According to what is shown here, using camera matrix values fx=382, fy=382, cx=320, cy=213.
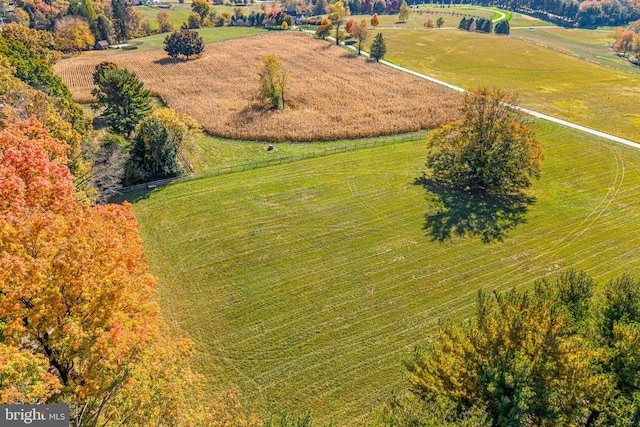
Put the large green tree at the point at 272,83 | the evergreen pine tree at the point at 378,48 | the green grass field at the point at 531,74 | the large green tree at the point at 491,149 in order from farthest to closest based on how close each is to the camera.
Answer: the evergreen pine tree at the point at 378,48, the green grass field at the point at 531,74, the large green tree at the point at 272,83, the large green tree at the point at 491,149

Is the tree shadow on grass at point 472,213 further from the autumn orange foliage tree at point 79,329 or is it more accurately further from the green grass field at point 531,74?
the green grass field at point 531,74

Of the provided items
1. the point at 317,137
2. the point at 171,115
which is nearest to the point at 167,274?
the point at 171,115

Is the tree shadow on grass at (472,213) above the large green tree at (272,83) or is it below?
below

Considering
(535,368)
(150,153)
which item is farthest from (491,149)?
(150,153)

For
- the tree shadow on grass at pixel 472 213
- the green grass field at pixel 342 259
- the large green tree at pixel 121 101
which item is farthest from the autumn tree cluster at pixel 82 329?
the large green tree at pixel 121 101

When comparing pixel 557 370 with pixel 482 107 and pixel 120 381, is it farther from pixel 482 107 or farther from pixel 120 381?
pixel 482 107

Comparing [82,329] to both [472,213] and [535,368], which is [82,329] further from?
[472,213]
